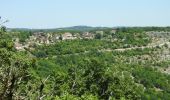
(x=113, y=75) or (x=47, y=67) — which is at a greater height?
(x=113, y=75)

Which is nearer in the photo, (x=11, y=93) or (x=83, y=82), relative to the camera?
(x=11, y=93)

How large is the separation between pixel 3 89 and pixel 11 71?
945 millimetres

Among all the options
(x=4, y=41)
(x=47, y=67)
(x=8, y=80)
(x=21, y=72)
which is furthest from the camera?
(x=47, y=67)

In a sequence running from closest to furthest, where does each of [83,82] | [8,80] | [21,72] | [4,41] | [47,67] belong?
1. [8,80]
2. [21,72]
3. [4,41]
4. [83,82]
5. [47,67]

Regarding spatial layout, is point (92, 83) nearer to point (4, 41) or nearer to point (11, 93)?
point (4, 41)

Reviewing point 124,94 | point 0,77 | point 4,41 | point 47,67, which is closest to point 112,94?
point 124,94

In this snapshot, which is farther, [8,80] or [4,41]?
[4,41]

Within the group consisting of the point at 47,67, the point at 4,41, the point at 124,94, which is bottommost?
the point at 47,67

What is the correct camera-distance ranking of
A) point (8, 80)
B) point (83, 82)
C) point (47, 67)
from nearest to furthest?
point (8, 80) < point (83, 82) < point (47, 67)

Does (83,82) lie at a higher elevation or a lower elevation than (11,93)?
lower

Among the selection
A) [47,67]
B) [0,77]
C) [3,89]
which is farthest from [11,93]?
[47,67]

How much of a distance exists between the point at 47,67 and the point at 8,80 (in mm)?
177479

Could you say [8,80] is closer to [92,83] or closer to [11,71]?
[11,71]

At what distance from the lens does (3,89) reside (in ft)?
71.6
